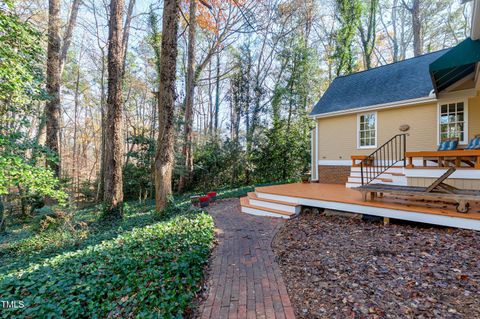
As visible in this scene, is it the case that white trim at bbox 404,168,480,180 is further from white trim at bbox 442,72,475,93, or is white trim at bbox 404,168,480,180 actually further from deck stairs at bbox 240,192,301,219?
white trim at bbox 442,72,475,93

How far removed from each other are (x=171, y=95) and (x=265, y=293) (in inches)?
183

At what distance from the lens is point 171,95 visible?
5250 mm

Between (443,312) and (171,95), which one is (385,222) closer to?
(443,312)

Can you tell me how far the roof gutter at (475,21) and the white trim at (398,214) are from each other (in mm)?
3122

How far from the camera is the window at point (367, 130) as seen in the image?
7.86 meters

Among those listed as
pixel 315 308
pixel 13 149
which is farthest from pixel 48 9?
pixel 315 308

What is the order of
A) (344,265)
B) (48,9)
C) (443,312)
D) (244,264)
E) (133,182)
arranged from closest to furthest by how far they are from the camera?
(443,312) < (344,265) < (244,264) < (48,9) < (133,182)

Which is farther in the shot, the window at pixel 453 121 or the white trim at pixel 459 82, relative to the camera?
the window at pixel 453 121

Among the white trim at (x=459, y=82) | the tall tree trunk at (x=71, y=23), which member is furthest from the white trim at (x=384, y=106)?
the tall tree trunk at (x=71, y=23)

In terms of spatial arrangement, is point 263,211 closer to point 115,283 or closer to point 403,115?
point 115,283

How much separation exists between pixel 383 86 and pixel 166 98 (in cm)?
803

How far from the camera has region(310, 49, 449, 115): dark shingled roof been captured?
7.24m

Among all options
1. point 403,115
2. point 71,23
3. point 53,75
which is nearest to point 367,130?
point 403,115

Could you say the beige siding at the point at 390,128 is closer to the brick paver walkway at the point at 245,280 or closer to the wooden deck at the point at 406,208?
the wooden deck at the point at 406,208
